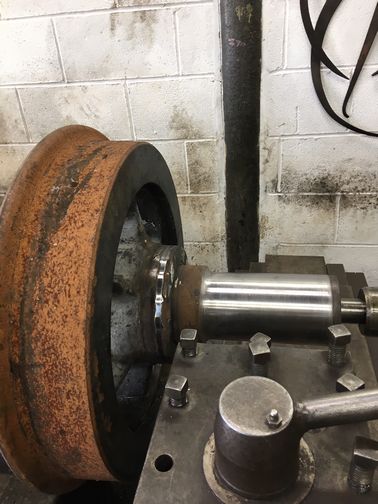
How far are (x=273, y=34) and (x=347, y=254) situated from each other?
0.76 metres

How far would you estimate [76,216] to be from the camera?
0.61m

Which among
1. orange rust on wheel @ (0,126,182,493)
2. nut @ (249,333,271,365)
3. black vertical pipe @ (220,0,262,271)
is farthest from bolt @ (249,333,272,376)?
black vertical pipe @ (220,0,262,271)

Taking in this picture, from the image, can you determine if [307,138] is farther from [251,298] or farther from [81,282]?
[81,282]

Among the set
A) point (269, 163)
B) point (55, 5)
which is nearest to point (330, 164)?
point (269, 163)

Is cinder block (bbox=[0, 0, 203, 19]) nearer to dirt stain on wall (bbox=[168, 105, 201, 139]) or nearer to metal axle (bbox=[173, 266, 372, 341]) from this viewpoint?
dirt stain on wall (bbox=[168, 105, 201, 139])

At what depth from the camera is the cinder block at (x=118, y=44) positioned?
1224mm

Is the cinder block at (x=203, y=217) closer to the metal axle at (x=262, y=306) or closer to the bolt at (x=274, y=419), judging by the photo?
the metal axle at (x=262, y=306)

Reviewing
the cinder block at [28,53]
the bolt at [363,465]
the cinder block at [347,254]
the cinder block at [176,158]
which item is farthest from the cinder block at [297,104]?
the bolt at [363,465]

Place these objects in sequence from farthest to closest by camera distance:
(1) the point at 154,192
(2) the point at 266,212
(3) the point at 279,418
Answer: (2) the point at 266,212, (1) the point at 154,192, (3) the point at 279,418

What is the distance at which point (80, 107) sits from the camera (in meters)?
1.38

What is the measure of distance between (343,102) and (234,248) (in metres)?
0.59

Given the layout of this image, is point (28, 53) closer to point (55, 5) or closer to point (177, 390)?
point (55, 5)

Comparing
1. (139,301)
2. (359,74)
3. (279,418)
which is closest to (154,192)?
(139,301)

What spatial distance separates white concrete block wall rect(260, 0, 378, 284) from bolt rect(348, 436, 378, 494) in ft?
3.26
